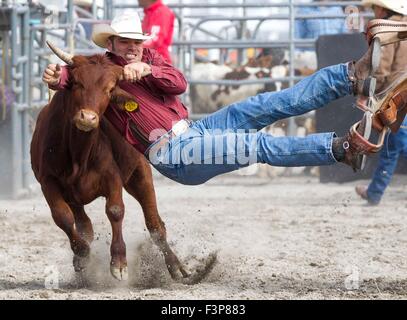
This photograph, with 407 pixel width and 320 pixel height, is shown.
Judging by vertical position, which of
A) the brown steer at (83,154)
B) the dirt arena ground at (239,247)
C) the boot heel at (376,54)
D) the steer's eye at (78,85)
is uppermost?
the boot heel at (376,54)

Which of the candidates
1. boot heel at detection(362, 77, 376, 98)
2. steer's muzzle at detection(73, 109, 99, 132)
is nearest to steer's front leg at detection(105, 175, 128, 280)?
steer's muzzle at detection(73, 109, 99, 132)

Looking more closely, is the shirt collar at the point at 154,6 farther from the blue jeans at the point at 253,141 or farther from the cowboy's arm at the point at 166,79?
the blue jeans at the point at 253,141

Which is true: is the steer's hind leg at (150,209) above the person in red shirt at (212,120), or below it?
below

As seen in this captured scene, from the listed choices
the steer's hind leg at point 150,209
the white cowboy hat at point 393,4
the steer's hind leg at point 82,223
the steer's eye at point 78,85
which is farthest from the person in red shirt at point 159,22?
the steer's eye at point 78,85

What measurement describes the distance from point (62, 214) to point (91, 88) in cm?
78

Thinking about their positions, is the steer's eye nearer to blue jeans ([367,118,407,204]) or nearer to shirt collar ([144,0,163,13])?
blue jeans ([367,118,407,204])

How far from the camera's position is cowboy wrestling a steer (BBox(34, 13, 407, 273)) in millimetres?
5160

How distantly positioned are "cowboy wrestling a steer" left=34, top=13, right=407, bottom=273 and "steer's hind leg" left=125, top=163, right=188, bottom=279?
479mm

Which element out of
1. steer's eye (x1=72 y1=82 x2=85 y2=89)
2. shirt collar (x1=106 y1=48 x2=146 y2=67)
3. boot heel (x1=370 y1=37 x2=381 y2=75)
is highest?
boot heel (x1=370 y1=37 x2=381 y2=75)

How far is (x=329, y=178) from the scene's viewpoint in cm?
1113

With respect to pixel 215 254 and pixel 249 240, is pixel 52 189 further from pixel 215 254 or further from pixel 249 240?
pixel 249 240

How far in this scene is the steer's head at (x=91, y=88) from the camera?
203 inches
